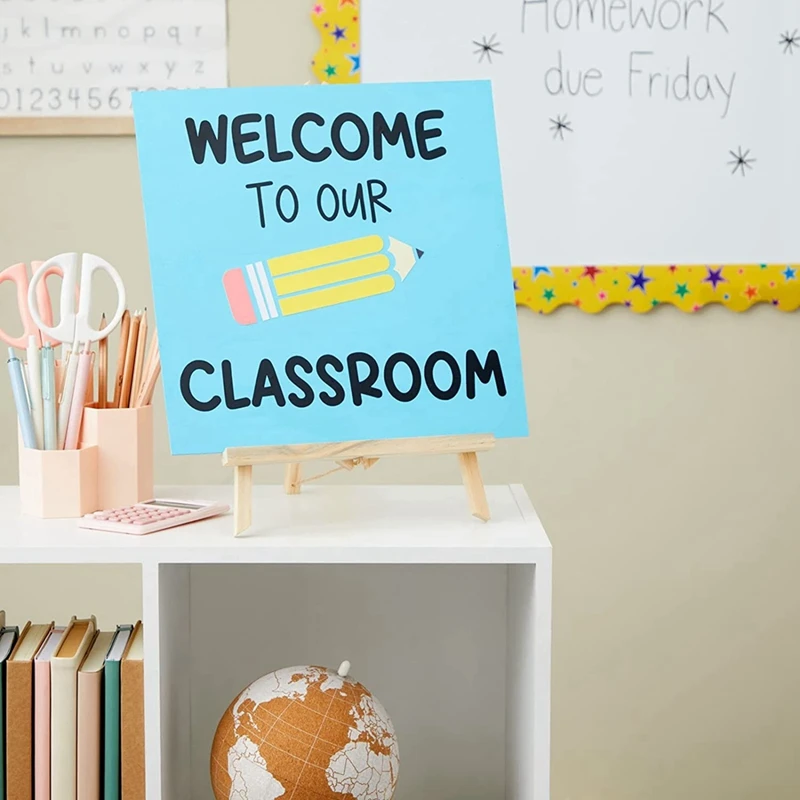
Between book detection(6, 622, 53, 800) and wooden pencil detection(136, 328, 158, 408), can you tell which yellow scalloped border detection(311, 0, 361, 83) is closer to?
wooden pencil detection(136, 328, 158, 408)

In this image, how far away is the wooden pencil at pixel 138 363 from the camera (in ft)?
3.62

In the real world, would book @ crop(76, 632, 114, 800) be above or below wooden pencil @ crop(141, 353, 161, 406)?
below

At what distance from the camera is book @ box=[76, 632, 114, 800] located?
951 millimetres

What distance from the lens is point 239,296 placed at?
1008 mm

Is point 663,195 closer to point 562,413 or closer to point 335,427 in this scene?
point 562,413

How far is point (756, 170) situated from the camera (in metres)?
1.87

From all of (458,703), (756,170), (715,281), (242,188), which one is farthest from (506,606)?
(756,170)

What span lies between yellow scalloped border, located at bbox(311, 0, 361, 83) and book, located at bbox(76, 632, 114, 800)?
48.7 inches

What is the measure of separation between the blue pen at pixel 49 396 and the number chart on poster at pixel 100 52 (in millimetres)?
971

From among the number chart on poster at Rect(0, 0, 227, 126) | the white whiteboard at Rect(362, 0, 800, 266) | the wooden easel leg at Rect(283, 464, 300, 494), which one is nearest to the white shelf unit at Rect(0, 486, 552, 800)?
the wooden easel leg at Rect(283, 464, 300, 494)

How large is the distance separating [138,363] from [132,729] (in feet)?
1.27

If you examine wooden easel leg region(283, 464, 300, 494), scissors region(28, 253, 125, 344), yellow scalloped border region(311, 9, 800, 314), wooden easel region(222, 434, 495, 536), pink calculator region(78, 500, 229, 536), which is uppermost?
yellow scalloped border region(311, 9, 800, 314)

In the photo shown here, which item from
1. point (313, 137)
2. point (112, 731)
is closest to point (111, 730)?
point (112, 731)

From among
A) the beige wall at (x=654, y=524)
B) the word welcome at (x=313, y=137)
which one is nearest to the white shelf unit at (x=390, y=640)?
the word welcome at (x=313, y=137)
